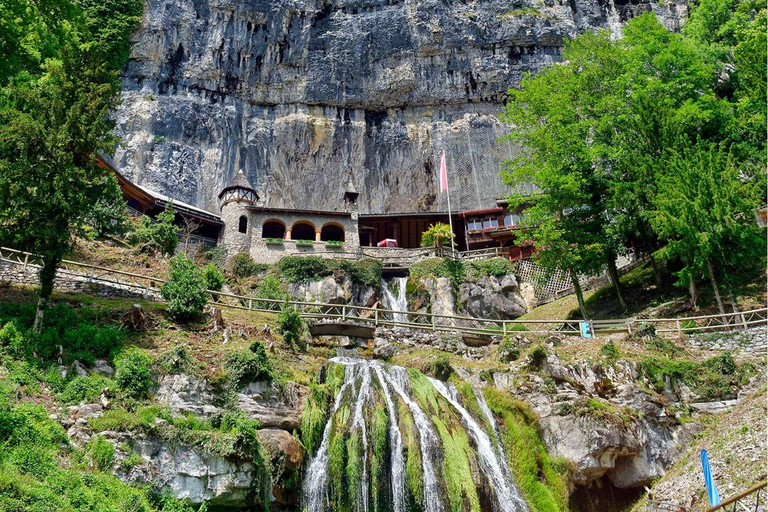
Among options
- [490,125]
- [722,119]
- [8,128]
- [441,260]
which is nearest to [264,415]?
[8,128]

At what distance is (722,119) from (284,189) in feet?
99.0

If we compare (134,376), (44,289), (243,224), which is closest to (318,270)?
(243,224)

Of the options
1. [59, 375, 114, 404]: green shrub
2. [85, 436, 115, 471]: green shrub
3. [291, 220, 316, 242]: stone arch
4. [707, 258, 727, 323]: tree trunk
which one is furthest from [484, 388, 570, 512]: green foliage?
[291, 220, 316, 242]: stone arch

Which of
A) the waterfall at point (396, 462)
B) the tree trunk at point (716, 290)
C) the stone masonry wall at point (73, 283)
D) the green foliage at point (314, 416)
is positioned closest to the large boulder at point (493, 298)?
the tree trunk at point (716, 290)

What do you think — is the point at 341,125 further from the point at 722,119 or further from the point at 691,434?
the point at 691,434

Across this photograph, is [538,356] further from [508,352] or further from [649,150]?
[649,150]

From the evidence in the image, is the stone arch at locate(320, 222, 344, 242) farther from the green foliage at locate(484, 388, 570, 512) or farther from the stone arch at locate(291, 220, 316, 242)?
the green foliage at locate(484, 388, 570, 512)

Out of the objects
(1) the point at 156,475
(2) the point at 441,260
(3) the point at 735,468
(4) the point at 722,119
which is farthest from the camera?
(2) the point at 441,260

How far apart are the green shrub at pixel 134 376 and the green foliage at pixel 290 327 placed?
5902 mm

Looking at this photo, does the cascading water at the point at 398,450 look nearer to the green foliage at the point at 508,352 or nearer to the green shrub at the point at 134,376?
the green foliage at the point at 508,352

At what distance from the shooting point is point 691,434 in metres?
18.7

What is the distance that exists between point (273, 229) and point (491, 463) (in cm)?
2755

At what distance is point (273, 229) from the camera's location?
4156 cm

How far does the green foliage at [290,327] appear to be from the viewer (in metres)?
21.0
